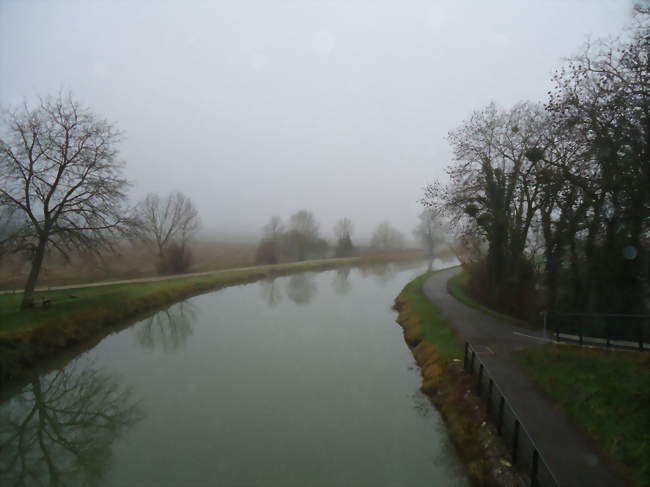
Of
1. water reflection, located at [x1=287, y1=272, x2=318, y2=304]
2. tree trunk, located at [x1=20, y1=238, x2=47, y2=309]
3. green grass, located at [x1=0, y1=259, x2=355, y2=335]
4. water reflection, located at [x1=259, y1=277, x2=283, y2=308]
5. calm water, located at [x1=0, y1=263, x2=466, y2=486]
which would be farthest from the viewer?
water reflection, located at [x1=287, y1=272, x2=318, y2=304]

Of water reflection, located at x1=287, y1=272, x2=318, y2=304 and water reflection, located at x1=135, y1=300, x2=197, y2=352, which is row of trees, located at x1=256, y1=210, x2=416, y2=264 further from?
water reflection, located at x1=135, y1=300, x2=197, y2=352

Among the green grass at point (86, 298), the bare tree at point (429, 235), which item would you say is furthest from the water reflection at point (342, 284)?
the bare tree at point (429, 235)

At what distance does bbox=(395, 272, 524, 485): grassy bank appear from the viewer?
614cm

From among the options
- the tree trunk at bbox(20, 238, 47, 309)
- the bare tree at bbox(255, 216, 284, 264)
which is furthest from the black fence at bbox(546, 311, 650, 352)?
the bare tree at bbox(255, 216, 284, 264)

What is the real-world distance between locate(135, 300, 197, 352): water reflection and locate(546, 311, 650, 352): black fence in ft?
51.5

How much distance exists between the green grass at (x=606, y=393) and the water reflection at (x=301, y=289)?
17.4m

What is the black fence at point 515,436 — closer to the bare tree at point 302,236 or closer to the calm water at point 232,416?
the calm water at point 232,416

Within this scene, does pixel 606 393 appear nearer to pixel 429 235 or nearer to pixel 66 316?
pixel 66 316

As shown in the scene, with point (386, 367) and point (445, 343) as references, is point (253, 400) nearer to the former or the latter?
point (386, 367)

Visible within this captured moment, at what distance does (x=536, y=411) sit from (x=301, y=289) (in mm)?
24167

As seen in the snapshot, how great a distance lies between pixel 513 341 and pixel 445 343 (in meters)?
2.36

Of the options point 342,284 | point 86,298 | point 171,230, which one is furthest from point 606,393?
point 171,230

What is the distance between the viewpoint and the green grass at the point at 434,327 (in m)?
11.9

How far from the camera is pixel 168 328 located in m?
18.0
